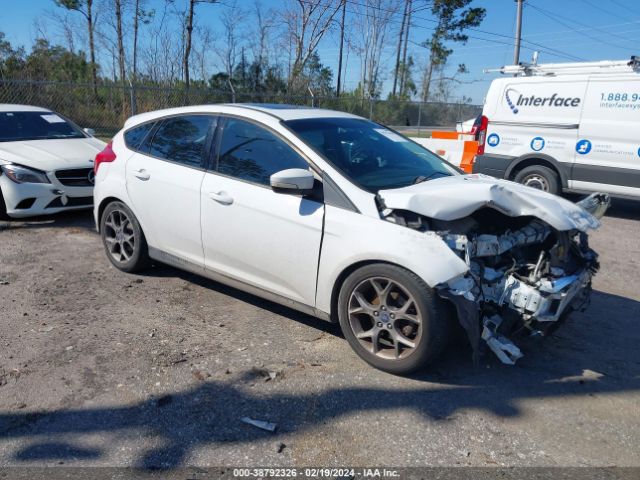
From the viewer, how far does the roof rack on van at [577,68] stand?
818 cm

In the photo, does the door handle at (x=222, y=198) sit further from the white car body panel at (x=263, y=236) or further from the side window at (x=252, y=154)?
the side window at (x=252, y=154)

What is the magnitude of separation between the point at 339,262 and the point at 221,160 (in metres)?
1.41

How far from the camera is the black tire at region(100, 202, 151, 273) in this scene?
506 cm

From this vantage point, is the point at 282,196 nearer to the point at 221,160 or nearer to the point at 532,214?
the point at 221,160

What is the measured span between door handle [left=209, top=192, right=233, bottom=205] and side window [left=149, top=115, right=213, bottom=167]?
0.39m

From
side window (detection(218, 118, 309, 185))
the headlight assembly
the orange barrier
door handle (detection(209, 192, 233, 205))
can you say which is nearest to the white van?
the orange barrier

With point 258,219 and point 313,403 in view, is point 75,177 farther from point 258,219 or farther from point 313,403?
point 313,403

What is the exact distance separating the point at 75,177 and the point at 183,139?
121 inches

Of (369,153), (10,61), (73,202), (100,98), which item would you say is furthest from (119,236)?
(10,61)

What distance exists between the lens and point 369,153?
14.0 ft

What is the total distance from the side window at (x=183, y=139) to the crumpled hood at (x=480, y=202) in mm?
1752

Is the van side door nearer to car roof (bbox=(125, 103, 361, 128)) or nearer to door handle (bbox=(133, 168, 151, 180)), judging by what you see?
car roof (bbox=(125, 103, 361, 128))

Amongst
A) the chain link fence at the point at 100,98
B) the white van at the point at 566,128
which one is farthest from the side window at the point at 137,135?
the chain link fence at the point at 100,98

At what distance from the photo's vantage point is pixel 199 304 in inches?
185
